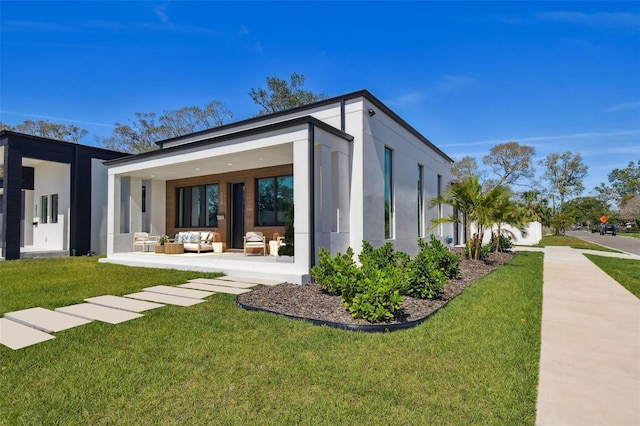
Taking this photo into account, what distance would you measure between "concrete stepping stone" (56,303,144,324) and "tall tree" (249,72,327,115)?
2310cm

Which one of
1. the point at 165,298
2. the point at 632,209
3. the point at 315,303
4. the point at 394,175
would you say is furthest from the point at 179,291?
the point at 632,209

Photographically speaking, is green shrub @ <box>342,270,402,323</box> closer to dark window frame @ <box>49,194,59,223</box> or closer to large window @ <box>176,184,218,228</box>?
large window @ <box>176,184,218,228</box>

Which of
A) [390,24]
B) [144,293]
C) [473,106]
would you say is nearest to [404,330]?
[144,293]

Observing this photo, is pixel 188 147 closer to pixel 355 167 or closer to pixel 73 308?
pixel 355 167

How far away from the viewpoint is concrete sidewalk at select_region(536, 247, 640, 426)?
2.40m

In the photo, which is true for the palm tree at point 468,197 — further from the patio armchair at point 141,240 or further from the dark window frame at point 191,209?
the patio armchair at point 141,240

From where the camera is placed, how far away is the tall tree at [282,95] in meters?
26.1

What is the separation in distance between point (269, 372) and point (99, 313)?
10.9 feet

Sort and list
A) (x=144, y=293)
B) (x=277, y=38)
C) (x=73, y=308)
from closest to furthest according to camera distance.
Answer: (x=73, y=308), (x=144, y=293), (x=277, y=38)

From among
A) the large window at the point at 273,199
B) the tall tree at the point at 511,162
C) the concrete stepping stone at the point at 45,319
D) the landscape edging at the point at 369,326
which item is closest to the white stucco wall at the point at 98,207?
the large window at the point at 273,199

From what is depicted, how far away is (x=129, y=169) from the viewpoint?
11.5m

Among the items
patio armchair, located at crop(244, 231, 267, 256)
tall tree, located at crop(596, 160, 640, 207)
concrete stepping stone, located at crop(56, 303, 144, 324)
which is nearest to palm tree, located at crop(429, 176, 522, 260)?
patio armchair, located at crop(244, 231, 267, 256)

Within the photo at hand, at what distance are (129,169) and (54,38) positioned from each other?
197 inches

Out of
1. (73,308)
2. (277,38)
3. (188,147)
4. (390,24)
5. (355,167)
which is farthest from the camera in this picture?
(277,38)
